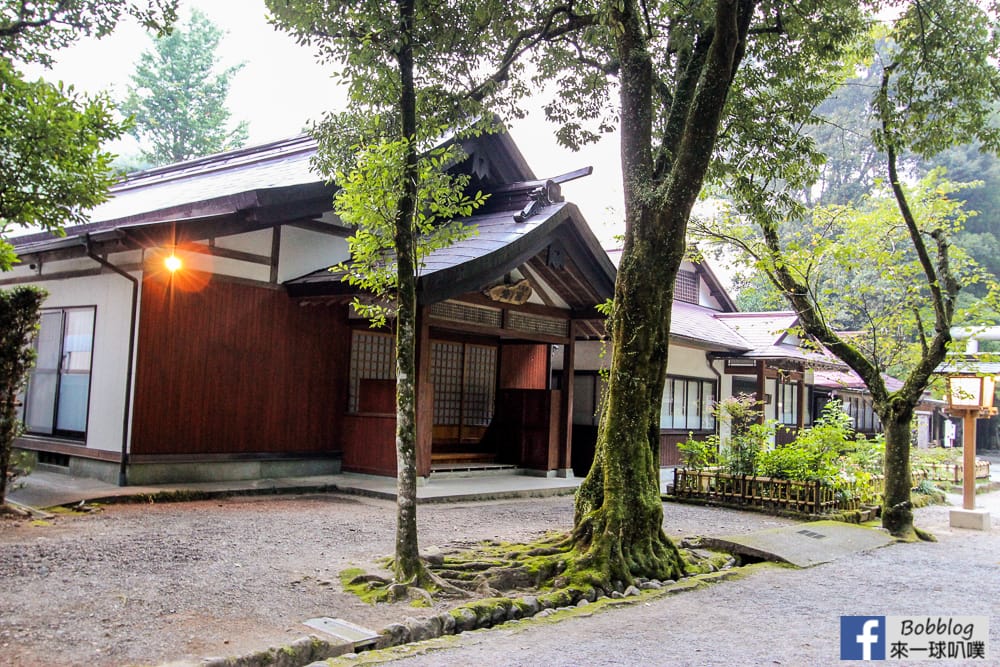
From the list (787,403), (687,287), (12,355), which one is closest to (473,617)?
(12,355)

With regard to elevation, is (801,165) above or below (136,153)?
below

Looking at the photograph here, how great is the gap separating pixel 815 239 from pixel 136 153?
3626cm

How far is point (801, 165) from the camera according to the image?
9.62 meters

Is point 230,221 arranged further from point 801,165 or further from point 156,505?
point 801,165

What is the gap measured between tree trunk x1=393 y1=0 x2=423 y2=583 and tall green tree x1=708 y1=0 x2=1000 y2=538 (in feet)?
16.3

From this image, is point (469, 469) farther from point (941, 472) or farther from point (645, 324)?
point (941, 472)

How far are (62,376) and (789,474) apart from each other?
37.0 feet

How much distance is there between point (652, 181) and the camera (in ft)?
25.0

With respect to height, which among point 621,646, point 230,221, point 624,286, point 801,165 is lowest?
point 621,646

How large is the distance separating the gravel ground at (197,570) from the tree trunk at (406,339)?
62cm

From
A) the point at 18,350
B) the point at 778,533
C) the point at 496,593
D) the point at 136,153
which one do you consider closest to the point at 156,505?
the point at 18,350

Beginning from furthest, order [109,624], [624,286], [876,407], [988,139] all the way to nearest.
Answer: [876,407] < [988,139] < [624,286] < [109,624]

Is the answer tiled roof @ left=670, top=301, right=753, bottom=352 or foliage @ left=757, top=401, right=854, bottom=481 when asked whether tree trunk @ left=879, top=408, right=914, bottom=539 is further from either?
tiled roof @ left=670, top=301, right=753, bottom=352

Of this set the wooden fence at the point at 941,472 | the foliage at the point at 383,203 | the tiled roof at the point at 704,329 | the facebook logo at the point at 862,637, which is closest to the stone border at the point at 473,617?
the facebook logo at the point at 862,637
